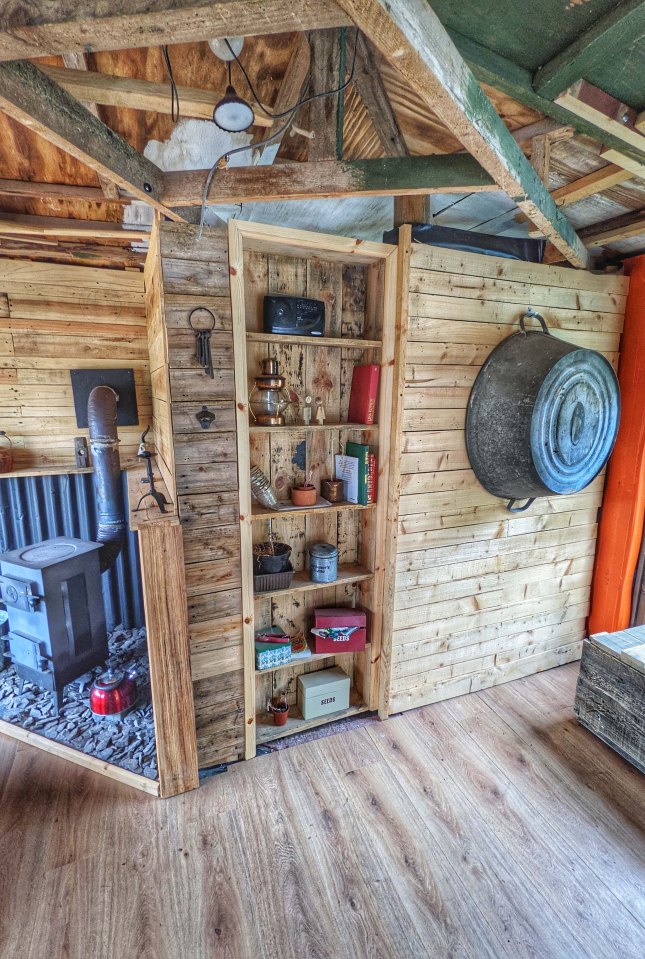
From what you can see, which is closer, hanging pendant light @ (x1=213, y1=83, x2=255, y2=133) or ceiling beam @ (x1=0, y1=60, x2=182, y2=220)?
ceiling beam @ (x1=0, y1=60, x2=182, y2=220)

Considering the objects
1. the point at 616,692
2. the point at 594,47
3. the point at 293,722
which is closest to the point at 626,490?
the point at 616,692

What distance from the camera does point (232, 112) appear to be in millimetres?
1176

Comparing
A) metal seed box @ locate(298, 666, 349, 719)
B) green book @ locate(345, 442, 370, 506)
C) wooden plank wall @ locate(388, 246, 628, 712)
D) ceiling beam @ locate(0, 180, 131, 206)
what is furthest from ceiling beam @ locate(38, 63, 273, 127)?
metal seed box @ locate(298, 666, 349, 719)

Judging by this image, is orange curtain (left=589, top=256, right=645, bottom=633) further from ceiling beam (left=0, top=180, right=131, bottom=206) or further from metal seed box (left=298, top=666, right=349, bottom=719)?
ceiling beam (left=0, top=180, right=131, bottom=206)

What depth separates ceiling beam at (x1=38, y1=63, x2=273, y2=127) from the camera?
4.44 feet

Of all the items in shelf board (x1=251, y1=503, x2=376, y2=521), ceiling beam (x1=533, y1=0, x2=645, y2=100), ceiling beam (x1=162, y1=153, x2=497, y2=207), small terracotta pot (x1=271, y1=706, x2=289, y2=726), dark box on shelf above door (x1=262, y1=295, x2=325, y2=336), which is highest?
ceiling beam (x1=533, y1=0, x2=645, y2=100)

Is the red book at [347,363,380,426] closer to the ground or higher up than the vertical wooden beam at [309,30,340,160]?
closer to the ground

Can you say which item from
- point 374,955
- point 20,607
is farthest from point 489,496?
point 20,607

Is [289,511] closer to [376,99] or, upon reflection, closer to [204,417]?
[204,417]

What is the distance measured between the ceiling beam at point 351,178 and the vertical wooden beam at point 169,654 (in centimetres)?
122

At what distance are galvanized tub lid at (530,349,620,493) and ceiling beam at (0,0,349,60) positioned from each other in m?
1.58

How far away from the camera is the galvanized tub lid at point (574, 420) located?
193cm

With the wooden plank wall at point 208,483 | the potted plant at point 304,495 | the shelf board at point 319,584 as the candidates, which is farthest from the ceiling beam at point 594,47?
the shelf board at point 319,584

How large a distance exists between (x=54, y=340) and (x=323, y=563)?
7.69 feet
